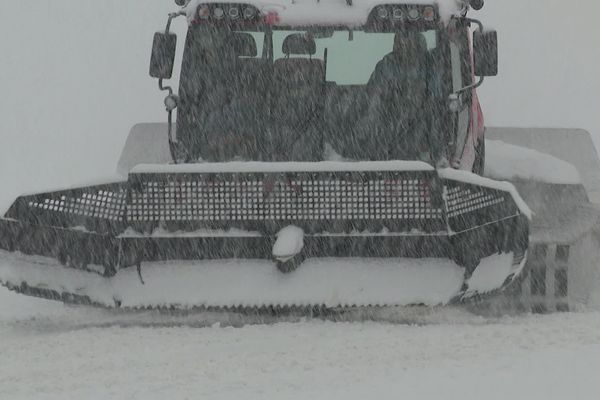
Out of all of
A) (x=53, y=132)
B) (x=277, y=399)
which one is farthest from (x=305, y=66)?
(x=53, y=132)

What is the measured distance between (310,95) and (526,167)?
76.5 inches

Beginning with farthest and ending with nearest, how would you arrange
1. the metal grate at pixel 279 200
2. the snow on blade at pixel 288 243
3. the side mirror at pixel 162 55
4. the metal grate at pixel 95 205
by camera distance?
the side mirror at pixel 162 55 < the metal grate at pixel 95 205 < the metal grate at pixel 279 200 < the snow on blade at pixel 288 243

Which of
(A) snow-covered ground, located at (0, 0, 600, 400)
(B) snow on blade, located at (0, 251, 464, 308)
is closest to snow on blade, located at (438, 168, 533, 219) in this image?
(B) snow on blade, located at (0, 251, 464, 308)

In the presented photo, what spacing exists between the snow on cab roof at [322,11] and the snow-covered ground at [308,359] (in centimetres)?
185

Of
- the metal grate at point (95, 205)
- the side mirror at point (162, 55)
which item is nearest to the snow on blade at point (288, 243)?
the metal grate at point (95, 205)

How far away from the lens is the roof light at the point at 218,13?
24.3ft

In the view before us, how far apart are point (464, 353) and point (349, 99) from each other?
7.54 ft

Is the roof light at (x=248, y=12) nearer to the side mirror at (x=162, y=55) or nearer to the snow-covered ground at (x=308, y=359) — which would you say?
the side mirror at (x=162, y=55)

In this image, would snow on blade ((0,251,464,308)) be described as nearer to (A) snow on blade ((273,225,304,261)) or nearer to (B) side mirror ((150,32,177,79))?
(A) snow on blade ((273,225,304,261))

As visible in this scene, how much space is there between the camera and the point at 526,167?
338 inches

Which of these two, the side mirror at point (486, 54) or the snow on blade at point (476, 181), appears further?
the side mirror at point (486, 54)

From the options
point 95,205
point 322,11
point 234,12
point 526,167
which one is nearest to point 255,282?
point 95,205

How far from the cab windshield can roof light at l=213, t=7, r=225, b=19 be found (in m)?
0.12

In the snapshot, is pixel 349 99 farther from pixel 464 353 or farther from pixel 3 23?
pixel 3 23
